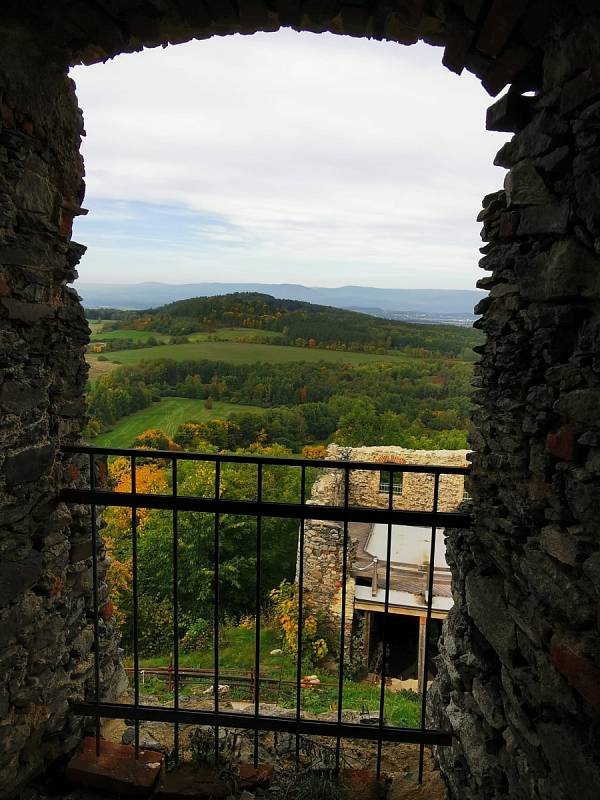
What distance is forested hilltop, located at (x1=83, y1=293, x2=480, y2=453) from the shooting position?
93.7ft

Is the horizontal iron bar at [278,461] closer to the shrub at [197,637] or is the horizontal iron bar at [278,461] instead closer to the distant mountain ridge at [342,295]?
the shrub at [197,637]

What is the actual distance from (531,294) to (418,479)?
12.8 m

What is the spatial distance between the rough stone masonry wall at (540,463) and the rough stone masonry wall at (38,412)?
215 centimetres

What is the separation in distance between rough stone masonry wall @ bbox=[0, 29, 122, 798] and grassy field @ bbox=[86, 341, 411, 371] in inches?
1307

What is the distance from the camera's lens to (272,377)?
35.5 m

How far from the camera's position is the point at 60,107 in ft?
8.88

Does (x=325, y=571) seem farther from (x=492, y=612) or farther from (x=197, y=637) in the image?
(x=492, y=612)

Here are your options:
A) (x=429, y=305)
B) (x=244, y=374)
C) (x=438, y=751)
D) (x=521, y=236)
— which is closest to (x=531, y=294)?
(x=521, y=236)

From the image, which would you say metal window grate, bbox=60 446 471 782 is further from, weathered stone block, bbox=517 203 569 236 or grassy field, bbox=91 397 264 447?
grassy field, bbox=91 397 264 447

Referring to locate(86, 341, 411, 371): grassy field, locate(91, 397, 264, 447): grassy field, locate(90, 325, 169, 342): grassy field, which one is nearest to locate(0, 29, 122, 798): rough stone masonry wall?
locate(91, 397, 264, 447): grassy field

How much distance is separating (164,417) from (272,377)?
339 inches

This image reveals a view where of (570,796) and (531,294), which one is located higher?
(531,294)

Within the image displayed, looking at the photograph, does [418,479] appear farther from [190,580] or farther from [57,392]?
[57,392]

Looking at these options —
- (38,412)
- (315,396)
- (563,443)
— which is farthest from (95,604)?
(315,396)
